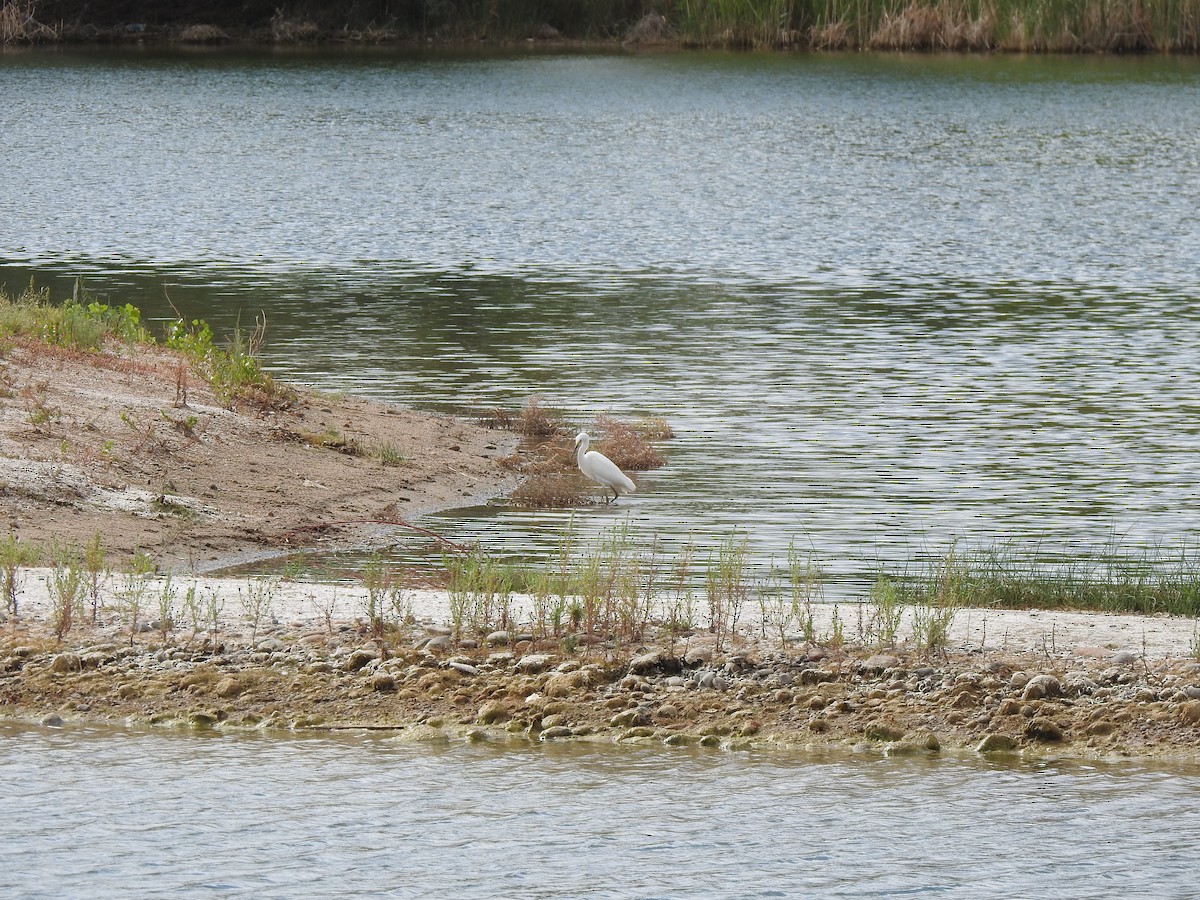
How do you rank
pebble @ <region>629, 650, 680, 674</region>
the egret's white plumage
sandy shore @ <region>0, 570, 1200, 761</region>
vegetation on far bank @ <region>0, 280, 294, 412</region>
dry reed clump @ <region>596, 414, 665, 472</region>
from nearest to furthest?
sandy shore @ <region>0, 570, 1200, 761</region>, pebble @ <region>629, 650, 680, 674</region>, the egret's white plumage, dry reed clump @ <region>596, 414, 665, 472</region>, vegetation on far bank @ <region>0, 280, 294, 412</region>

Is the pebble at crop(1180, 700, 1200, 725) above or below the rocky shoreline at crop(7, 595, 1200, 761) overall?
above

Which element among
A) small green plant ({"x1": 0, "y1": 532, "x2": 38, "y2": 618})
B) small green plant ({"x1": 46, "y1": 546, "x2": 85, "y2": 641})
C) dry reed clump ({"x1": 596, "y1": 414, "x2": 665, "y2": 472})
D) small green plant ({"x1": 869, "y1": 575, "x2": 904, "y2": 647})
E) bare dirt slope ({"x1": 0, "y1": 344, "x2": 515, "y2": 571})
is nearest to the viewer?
small green plant ({"x1": 869, "y1": 575, "x2": 904, "y2": 647})

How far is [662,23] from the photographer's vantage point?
2901 inches

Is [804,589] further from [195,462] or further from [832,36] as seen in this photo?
[832,36]

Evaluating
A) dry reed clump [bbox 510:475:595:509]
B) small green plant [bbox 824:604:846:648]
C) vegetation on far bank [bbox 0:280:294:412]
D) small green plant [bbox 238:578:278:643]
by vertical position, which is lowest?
dry reed clump [bbox 510:475:595:509]

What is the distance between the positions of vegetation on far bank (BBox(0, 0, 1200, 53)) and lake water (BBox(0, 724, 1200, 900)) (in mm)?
56798

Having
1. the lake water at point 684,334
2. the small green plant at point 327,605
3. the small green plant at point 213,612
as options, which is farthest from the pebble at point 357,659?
the small green plant at point 213,612

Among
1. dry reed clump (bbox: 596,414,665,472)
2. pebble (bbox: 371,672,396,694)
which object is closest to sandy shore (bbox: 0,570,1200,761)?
pebble (bbox: 371,672,396,694)

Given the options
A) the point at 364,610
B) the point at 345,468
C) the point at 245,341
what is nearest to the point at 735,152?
the point at 245,341

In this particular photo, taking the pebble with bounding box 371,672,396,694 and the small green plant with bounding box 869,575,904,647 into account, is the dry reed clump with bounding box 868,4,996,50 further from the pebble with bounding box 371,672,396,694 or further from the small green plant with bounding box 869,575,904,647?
the pebble with bounding box 371,672,396,694

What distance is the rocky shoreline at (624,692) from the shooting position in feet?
33.7

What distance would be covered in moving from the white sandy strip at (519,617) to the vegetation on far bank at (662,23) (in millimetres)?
54392

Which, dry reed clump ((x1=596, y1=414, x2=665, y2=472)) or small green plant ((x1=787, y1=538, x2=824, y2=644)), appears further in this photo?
dry reed clump ((x1=596, y1=414, x2=665, y2=472))

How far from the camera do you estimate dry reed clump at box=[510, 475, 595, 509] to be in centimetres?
1667
